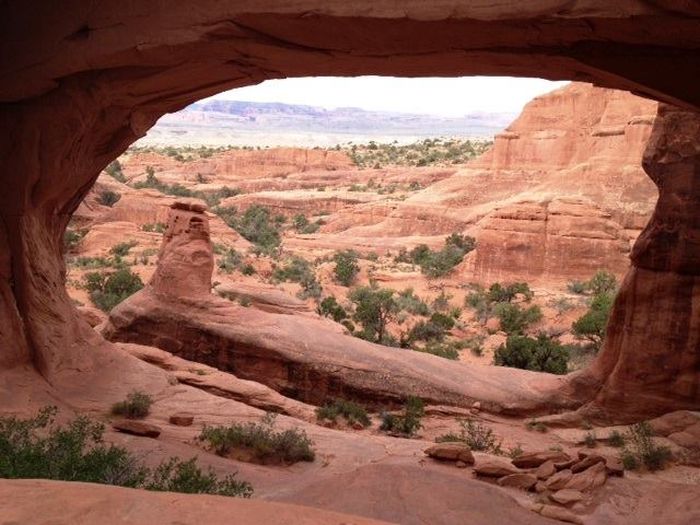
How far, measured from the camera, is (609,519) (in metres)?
6.52

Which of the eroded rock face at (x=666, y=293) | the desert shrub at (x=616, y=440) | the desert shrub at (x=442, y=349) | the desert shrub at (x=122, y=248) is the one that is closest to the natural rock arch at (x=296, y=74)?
the eroded rock face at (x=666, y=293)

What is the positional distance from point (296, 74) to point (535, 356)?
418 inches

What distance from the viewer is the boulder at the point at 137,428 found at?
25.8ft

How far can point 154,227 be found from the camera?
111 feet

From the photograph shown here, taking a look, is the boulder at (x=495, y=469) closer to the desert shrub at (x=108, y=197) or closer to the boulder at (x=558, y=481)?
the boulder at (x=558, y=481)

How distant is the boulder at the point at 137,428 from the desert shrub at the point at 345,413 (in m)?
3.66

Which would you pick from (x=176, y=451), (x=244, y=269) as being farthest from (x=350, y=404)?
(x=244, y=269)

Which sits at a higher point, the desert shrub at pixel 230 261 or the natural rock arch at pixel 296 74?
the natural rock arch at pixel 296 74

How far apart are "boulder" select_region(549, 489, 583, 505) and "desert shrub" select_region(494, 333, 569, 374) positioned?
30.2 feet

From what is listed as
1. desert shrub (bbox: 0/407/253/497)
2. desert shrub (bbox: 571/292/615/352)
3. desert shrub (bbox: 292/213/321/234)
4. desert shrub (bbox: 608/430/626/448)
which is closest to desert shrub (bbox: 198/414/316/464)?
desert shrub (bbox: 0/407/253/497)

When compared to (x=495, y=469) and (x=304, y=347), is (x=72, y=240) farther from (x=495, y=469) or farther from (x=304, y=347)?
(x=495, y=469)

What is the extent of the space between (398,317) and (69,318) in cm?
1355

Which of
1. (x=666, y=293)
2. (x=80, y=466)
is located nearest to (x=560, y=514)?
(x=80, y=466)

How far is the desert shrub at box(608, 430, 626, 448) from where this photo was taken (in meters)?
9.89
